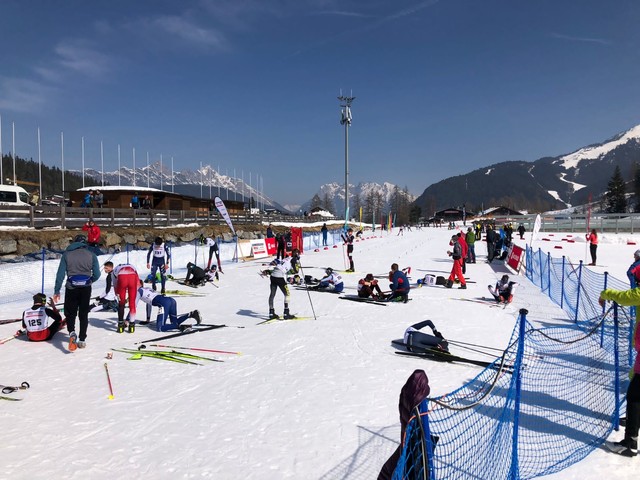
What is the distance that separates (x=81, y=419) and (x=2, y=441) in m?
0.80

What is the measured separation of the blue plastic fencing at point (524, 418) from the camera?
3.62m

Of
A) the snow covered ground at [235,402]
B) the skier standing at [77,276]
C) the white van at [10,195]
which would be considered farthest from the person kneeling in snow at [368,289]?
the white van at [10,195]

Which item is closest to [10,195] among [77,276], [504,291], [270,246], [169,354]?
[270,246]

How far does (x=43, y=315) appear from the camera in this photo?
27.9 ft

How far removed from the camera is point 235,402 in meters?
5.72

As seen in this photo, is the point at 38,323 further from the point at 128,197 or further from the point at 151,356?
the point at 128,197

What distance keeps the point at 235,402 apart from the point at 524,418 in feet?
12.5

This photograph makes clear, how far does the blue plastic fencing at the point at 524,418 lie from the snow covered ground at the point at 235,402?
0.31m

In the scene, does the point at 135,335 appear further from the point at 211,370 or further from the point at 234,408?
the point at 234,408

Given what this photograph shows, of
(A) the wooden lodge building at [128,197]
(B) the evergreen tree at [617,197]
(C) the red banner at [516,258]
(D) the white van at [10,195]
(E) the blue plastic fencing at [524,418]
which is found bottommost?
(E) the blue plastic fencing at [524,418]

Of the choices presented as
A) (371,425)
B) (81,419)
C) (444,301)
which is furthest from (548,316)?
(81,419)

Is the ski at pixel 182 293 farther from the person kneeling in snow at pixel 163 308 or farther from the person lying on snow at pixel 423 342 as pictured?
the person lying on snow at pixel 423 342

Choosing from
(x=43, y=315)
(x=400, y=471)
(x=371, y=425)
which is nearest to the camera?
(x=400, y=471)

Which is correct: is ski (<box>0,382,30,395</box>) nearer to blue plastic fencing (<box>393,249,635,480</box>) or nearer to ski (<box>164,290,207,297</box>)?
blue plastic fencing (<box>393,249,635,480</box>)
